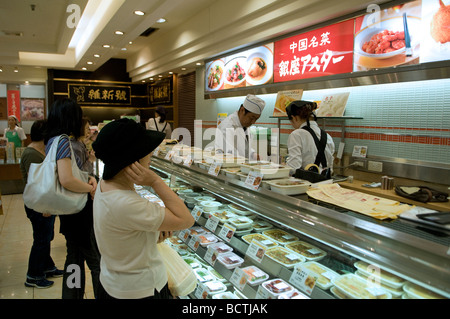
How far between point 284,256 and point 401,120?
A: 3200mm

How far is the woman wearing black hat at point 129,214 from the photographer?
1417 millimetres

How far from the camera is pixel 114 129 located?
4.65 feet

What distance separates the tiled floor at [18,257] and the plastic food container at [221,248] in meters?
1.90

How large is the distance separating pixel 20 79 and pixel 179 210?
46.0 ft

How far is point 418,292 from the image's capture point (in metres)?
1.20

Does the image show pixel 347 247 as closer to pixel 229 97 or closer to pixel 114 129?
pixel 114 129

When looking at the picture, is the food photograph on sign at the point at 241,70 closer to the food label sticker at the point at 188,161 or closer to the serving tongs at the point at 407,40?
the serving tongs at the point at 407,40

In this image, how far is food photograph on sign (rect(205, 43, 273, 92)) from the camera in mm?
5781

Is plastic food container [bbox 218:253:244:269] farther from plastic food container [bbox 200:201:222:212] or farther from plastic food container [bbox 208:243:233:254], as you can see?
plastic food container [bbox 200:201:222:212]

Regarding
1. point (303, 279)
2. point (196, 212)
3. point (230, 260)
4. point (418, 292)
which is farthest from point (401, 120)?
point (418, 292)

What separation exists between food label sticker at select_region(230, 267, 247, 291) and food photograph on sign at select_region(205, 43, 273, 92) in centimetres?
433

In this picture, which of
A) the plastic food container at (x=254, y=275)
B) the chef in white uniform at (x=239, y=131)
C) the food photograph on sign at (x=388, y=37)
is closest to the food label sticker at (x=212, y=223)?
the plastic food container at (x=254, y=275)

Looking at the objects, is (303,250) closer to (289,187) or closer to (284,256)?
(284,256)
